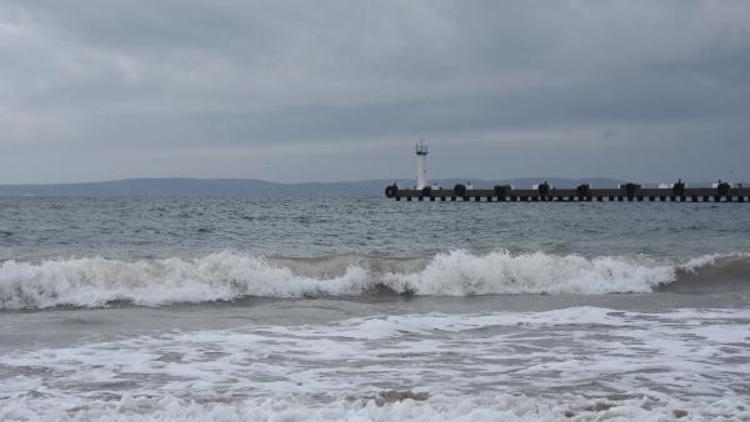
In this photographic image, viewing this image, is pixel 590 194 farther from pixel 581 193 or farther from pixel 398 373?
pixel 398 373

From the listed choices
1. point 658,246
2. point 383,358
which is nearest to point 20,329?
point 383,358

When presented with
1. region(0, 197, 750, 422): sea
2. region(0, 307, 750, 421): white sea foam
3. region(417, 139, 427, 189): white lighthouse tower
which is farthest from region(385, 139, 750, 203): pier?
region(0, 307, 750, 421): white sea foam

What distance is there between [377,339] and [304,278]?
5.94 metres

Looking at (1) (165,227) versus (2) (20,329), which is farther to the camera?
(1) (165,227)

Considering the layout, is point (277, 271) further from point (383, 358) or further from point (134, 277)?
point (383, 358)

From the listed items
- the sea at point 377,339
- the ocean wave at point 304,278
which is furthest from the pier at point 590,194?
the ocean wave at point 304,278

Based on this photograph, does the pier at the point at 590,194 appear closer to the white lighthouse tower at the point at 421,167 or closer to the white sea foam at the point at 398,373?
the white lighthouse tower at the point at 421,167

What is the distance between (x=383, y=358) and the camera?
7816 mm

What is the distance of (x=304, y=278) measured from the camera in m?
14.8

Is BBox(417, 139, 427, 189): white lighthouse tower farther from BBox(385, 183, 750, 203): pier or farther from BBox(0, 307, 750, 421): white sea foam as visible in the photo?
BBox(0, 307, 750, 421): white sea foam

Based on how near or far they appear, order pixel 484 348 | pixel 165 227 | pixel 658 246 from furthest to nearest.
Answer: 1. pixel 165 227
2. pixel 658 246
3. pixel 484 348

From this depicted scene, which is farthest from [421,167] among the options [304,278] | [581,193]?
[304,278]

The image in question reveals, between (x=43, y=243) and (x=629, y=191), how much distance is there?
53877 mm

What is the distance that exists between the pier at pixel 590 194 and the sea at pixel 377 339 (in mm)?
51170
